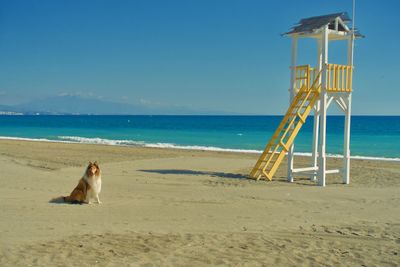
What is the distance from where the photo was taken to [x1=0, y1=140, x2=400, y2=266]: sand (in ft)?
22.1

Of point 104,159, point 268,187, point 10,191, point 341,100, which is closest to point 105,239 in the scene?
point 10,191

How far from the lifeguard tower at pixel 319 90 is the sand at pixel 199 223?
2.57 feet

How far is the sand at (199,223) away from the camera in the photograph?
673cm

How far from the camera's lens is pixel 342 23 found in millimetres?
15414

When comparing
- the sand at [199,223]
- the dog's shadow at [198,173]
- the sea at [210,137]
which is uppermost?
the sea at [210,137]

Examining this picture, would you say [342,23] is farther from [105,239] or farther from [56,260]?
[56,260]

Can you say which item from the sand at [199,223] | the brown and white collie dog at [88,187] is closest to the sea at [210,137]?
the sand at [199,223]

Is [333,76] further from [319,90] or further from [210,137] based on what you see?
[210,137]

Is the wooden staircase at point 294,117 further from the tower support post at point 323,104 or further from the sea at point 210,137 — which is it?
the sea at point 210,137

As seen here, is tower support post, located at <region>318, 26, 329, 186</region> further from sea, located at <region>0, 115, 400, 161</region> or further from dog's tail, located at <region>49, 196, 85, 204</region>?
sea, located at <region>0, 115, 400, 161</region>

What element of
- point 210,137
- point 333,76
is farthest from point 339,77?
point 210,137

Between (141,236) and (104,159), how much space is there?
14.9m

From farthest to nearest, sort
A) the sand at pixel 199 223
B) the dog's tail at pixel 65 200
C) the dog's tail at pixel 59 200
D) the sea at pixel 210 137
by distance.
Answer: the sea at pixel 210 137, the dog's tail at pixel 59 200, the dog's tail at pixel 65 200, the sand at pixel 199 223

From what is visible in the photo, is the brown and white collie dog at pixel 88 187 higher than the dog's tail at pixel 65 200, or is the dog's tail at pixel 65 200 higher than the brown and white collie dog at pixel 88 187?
the brown and white collie dog at pixel 88 187
